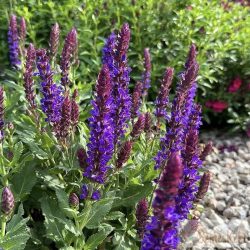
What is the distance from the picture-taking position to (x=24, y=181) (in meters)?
3.74

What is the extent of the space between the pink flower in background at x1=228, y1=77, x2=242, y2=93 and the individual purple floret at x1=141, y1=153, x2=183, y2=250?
4758mm

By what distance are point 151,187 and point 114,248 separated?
548 mm

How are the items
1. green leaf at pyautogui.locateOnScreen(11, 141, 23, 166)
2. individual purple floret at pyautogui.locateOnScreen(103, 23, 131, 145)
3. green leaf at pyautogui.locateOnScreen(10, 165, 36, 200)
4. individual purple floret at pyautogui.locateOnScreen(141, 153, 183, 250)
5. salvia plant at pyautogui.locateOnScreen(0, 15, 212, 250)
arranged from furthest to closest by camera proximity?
green leaf at pyautogui.locateOnScreen(10, 165, 36, 200)
green leaf at pyautogui.locateOnScreen(11, 141, 23, 166)
individual purple floret at pyautogui.locateOnScreen(103, 23, 131, 145)
salvia plant at pyautogui.locateOnScreen(0, 15, 212, 250)
individual purple floret at pyautogui.locateOnScreen(141, 153, 183, 250)

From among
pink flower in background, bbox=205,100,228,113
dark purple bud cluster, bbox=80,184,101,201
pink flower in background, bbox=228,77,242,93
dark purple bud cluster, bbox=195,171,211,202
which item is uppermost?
dark purple bud cluster, bbox=80,184,101,201

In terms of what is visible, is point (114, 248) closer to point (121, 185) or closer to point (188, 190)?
point (121, 185)

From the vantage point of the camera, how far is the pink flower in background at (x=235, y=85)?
6637mm

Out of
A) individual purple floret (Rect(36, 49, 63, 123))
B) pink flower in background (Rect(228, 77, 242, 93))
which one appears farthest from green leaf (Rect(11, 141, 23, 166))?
pink flower in background (Rect(228, 77, 242, 93))

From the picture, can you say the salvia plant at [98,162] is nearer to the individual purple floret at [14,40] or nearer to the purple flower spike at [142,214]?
the purple flower spike at [142,214]

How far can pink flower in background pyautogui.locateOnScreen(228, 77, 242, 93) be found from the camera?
6637 millimetres

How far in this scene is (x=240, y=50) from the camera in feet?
21.6

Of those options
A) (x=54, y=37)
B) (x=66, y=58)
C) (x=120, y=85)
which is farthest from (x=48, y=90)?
(x=54, y=37)

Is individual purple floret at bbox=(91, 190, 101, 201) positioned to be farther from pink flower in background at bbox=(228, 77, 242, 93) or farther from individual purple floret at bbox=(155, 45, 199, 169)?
pink flower in background at bbox=(228, 77, 242, 93)

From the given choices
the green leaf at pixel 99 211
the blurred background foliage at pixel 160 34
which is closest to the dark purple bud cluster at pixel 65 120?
the green leaf at pixel 99 211

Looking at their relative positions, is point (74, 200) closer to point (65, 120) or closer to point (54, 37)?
point (65, 120)
